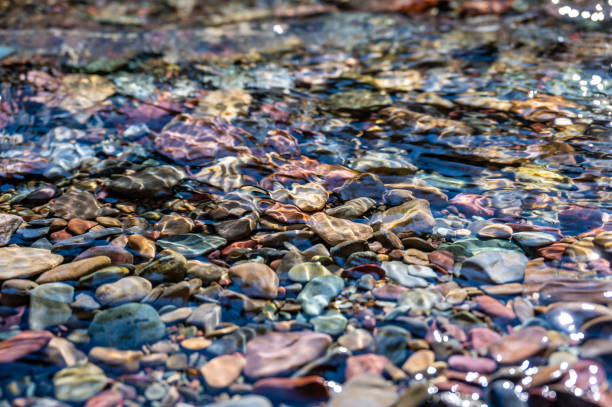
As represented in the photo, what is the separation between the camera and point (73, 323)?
1.75 meters

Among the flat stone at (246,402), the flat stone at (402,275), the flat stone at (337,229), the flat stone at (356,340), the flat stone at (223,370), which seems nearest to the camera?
the flat stone at (246,402)

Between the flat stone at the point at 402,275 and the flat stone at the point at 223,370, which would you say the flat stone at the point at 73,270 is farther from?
the flat stone at the point at 402,275

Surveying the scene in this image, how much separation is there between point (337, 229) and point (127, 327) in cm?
104

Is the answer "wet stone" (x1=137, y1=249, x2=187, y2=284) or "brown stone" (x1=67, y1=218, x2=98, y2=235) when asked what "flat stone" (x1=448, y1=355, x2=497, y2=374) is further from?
"brown stone" (x1=67, y1=218, x2=98, y2=235)

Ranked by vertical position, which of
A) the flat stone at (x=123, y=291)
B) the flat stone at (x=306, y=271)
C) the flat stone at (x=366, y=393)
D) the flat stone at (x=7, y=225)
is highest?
the flat stone at (x=7, y=225)

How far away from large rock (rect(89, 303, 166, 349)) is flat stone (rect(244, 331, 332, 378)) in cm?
36

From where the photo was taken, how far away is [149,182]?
2.74 metres

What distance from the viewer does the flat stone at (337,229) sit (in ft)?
7.38

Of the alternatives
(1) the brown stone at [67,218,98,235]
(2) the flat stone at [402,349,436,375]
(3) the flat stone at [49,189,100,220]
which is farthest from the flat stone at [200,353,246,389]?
(3) the flat stone at [49,189,100,220]

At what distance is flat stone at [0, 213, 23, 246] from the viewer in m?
2.27

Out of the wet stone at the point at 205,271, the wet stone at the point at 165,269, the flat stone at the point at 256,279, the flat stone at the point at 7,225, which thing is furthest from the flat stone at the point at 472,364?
the flat stone at the point at 7,225

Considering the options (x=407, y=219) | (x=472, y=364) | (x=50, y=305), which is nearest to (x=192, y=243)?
(x=50, y=305)

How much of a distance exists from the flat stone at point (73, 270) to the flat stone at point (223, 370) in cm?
74

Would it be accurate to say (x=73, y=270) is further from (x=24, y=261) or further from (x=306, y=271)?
(x=306, y=271)
